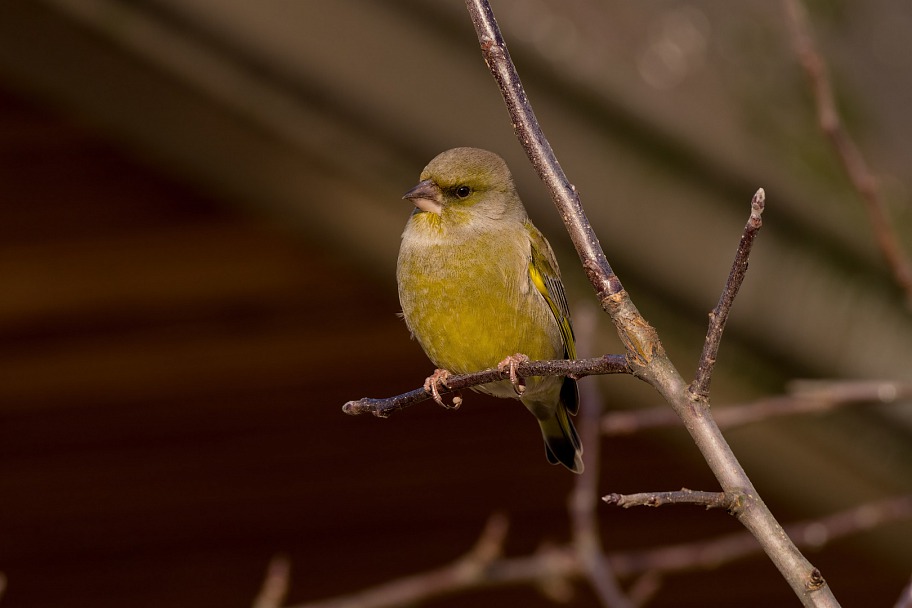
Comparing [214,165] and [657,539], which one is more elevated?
[214,165]

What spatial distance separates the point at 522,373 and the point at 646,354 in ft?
0.61

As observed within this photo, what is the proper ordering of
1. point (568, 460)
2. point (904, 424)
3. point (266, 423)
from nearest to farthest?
point (568, 460)
point (904, 424)
point (266, 423)

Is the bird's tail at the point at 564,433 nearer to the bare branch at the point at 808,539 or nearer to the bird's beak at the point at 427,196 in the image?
the bare branch at the point at 808,539

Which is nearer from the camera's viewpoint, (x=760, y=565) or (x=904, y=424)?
(x=904, y=424)

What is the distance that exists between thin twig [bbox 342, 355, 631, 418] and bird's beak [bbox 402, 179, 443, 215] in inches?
27.3

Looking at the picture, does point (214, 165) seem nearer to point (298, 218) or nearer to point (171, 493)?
point (298, 218)

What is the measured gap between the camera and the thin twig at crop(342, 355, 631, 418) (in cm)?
145

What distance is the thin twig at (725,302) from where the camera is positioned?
4.19 feet

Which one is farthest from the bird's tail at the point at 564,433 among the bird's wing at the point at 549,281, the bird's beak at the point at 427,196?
the bird's beak at the point at 427,196

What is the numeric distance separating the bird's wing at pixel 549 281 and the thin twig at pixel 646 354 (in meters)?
1.31

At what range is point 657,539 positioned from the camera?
568 centimetres

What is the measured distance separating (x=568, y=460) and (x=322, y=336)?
1793mm

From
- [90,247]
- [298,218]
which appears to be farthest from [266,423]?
[298,218]

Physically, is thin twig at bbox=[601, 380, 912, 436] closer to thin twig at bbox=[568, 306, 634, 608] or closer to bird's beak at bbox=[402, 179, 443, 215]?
thin twig at bbox=[568, 306, 634, 608]
